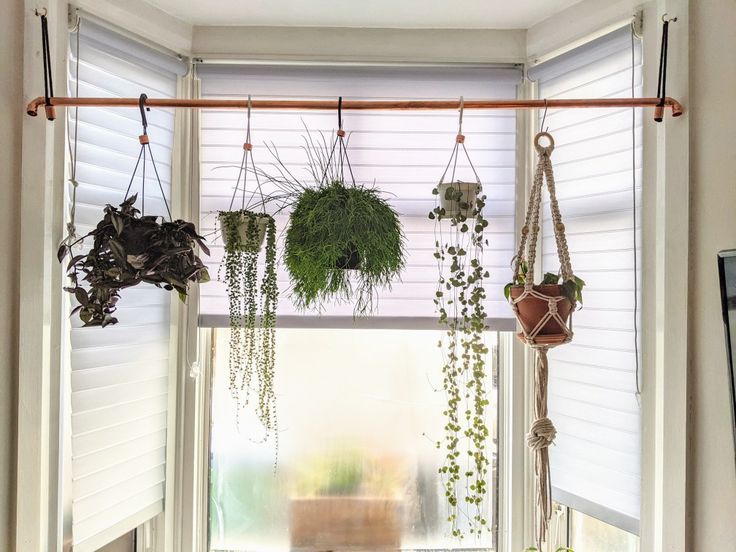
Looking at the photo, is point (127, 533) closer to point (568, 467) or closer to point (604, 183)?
point (568, 467)

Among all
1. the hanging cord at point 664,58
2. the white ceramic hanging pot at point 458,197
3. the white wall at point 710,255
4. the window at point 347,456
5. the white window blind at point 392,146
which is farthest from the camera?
the window at point 347,456

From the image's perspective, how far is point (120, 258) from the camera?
1.32 metres

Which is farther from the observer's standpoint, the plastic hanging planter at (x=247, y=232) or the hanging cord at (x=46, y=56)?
the plastic hanging planter at (x=247, y=232)

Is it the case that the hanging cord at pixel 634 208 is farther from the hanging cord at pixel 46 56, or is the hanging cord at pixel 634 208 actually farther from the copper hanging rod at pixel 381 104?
the hanging cord at pixel 46 56

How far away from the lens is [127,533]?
179 centimetres

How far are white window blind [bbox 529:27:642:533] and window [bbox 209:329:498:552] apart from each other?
36 centimetres

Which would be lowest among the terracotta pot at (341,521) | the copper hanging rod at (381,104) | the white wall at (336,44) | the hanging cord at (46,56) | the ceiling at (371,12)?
the terracotta pot at (341,521)

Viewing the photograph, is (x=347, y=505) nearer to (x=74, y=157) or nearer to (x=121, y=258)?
(x=121, y=258)

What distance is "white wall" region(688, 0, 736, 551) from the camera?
127 centimetres

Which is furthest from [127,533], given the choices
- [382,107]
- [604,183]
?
[604,183]

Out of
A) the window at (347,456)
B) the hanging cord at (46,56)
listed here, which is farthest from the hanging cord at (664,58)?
the hanging cord at (46,56)

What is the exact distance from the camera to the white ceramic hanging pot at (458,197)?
1480 millimetres

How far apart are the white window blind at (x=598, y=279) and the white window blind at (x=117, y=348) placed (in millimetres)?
1375

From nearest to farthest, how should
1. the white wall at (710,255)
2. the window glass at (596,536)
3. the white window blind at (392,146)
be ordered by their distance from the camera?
the white wall at (710,255) → the window glass at (596,536) → the white window blind at (392,146)
